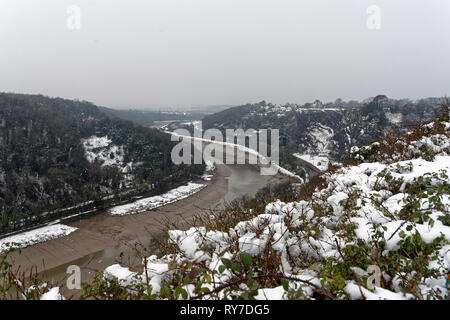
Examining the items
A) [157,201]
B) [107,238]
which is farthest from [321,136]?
[107,238]

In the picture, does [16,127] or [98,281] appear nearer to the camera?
[98,281]

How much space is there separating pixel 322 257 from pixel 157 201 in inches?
1343

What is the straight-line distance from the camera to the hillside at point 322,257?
1549mm

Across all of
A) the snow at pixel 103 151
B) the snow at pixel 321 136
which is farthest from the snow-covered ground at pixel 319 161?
the snow at pixel 103 151

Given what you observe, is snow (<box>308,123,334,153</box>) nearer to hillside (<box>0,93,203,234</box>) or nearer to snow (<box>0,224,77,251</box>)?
hillside (<box>0,93,203,234</box>)

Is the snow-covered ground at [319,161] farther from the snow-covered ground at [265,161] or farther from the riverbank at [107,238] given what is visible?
the riverbank at [107,238]

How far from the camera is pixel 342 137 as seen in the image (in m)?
75.1

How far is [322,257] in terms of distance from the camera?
2.15 metres

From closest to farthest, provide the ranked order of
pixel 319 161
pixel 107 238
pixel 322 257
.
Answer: pixel 322 257 → pixel 107 238 → pixel 319 161

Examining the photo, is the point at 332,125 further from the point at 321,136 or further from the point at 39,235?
the point at 39,235
